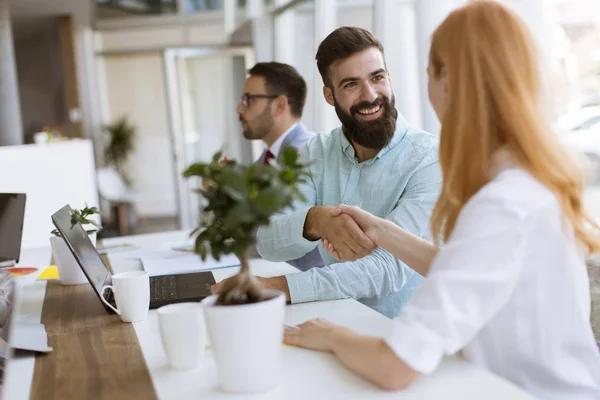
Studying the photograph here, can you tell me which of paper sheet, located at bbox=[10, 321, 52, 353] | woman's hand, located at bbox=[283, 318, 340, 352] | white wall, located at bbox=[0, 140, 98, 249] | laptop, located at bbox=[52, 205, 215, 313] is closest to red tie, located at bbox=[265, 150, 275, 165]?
white wall, located at bbox=[0, 140, 98, 249]

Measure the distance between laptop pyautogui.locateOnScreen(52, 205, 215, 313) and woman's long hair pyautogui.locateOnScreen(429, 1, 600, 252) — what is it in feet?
2.90

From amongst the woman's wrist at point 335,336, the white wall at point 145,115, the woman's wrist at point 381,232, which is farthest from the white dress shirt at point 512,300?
the white wall at point 145,115

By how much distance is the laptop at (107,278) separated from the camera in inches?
66.3

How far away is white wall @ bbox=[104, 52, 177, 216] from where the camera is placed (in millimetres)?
10906

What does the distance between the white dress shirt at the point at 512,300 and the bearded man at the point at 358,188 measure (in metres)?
0.56

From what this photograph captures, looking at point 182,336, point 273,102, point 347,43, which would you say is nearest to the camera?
point 182,336

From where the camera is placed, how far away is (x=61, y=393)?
46.3 inches

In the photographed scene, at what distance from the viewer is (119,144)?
10.4 meters

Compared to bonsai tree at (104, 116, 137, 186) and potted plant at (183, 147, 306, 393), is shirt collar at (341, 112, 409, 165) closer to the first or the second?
potted plant at (183, 147, 306, 393)

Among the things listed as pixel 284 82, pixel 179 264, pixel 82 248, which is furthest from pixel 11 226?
pixel 284 82

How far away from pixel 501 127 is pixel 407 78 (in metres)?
2.40

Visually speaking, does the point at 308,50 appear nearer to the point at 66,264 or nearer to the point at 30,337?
the point at 66,264

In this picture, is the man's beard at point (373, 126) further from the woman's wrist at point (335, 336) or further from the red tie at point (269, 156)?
the red tie at point (269, 156)

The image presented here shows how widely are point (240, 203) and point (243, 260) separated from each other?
156 millimetres
